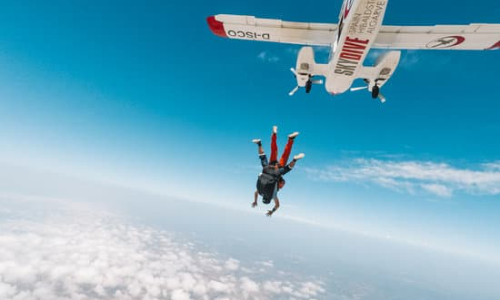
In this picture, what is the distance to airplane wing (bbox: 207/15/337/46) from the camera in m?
9.46

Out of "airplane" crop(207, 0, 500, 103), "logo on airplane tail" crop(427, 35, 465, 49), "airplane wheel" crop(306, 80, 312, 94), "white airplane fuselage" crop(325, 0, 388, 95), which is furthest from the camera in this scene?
"airplane wheel" crop(306, 80, 312, 94)

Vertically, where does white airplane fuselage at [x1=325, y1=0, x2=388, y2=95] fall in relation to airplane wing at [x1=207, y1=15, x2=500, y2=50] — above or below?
below

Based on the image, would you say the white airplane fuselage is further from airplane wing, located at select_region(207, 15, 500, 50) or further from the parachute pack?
the parachute pack

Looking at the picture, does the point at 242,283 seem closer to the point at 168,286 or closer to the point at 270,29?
the point at 168,286

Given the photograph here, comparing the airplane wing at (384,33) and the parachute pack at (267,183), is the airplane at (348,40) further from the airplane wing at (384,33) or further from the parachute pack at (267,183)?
the parachute pack at (267,183)

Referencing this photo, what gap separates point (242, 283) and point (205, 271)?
28.2 meters

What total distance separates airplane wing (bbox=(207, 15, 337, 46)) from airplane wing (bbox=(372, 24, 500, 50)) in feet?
6.84

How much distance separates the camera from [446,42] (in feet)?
30.7

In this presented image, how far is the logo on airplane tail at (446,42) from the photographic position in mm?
8992

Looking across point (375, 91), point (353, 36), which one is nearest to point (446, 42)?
point (375, 91)

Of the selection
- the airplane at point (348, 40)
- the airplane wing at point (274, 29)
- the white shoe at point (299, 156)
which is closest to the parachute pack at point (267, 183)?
the white shoe at point (299, 156)

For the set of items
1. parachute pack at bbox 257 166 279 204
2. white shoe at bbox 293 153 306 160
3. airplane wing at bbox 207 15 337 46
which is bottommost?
parachute pack at bbox 257 166 279 204

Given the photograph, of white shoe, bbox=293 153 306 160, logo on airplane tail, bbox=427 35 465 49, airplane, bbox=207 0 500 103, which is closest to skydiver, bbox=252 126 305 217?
white shoe, bbox=293 153 306 160

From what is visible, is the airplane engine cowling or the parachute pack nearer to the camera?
the parachute pack
